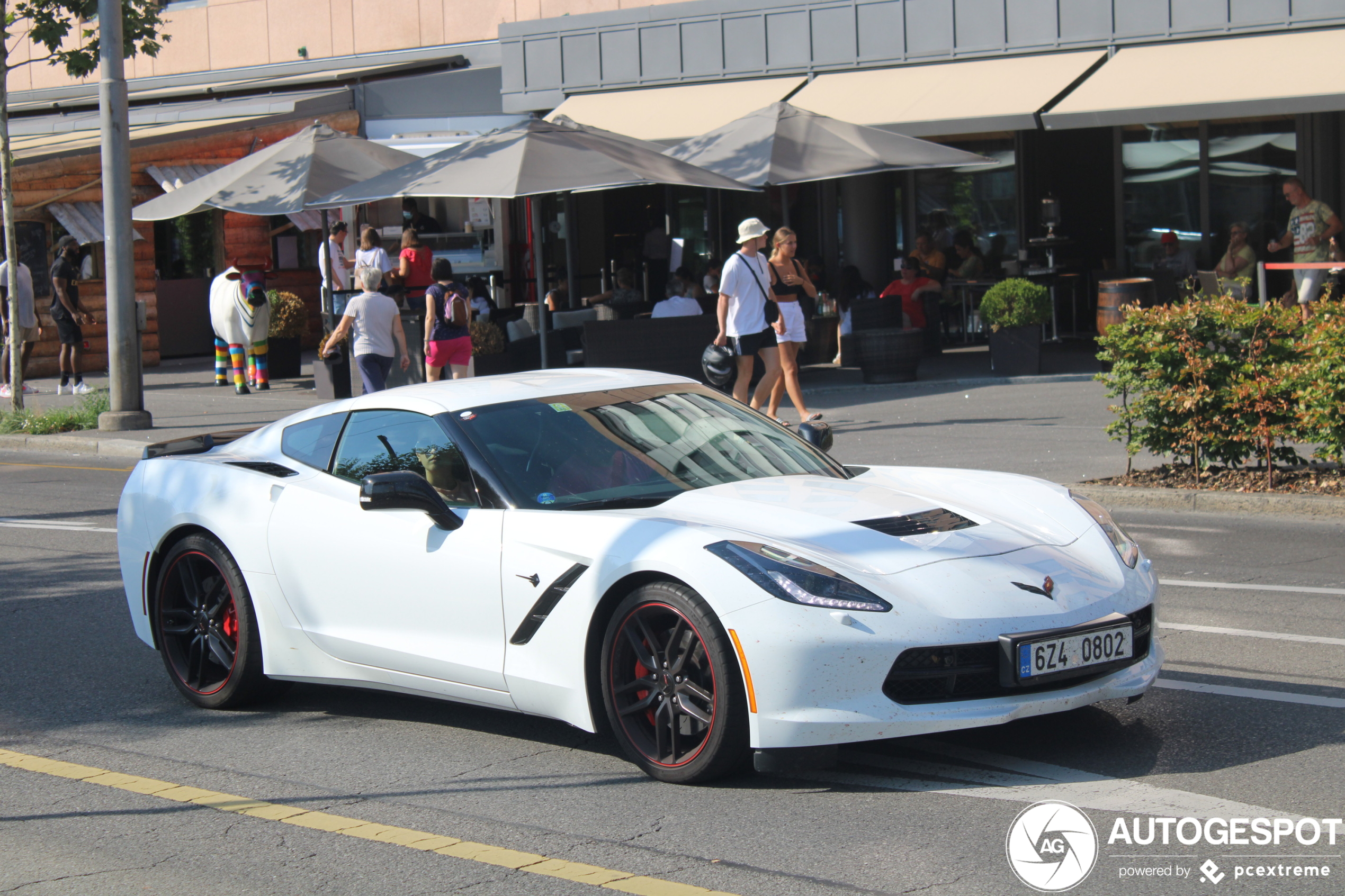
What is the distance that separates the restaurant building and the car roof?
12.7m

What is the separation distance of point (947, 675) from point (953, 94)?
51.9 ft

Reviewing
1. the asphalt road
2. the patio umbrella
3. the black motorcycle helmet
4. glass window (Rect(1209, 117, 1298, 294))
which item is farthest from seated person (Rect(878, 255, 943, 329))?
the asphalt road

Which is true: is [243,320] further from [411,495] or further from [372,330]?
[411,495]

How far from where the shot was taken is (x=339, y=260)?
22.6m

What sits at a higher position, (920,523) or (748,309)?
(748,309)

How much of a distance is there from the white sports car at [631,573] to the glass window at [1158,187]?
1625 cm

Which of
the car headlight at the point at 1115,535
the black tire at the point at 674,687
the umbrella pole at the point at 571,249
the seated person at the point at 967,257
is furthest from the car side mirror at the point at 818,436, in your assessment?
the umbrella pole at the point at 571,249

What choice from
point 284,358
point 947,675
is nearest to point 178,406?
point 284,358

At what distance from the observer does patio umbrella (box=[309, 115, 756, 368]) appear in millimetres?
14969

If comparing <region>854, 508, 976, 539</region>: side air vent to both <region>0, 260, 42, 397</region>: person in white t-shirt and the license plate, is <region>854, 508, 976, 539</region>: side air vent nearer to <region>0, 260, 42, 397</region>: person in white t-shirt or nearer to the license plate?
the license plate

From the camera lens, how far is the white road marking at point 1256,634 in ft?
21.3

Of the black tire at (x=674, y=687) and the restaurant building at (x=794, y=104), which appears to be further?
the restaurant building at (x=794, y=104)

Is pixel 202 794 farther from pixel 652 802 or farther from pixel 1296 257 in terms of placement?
pixel 1296 257

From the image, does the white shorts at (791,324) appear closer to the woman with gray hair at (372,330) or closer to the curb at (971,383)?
the curb at (971,383)
